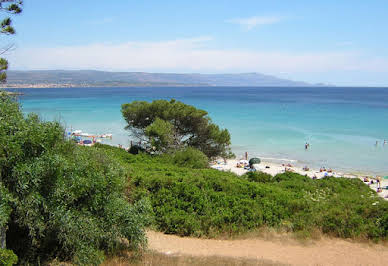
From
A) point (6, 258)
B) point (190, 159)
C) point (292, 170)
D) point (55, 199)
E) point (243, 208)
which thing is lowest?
point (292, 170)

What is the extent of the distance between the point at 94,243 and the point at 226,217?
148 inches

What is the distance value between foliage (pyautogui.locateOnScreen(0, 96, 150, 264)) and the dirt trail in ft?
4.14

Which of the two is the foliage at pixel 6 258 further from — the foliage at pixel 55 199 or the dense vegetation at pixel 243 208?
the dense vegetation at pixel 243 208

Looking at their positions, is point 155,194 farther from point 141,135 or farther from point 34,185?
point 141,135

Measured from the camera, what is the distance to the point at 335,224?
8.76 metres

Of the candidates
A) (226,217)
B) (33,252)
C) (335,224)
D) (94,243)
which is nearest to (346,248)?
(335,224)

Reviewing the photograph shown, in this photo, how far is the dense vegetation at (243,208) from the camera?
872 centimetres

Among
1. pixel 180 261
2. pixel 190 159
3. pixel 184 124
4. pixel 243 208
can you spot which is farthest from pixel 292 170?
pixel 180 261

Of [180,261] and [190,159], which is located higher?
[190,159]

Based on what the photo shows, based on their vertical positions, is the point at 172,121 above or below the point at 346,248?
above

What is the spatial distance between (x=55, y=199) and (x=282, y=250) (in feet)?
17.4

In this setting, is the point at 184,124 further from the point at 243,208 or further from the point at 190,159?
the point at 243,208

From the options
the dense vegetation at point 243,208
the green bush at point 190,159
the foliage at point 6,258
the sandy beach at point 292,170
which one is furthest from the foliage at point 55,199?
the sandy beach at point 292,170

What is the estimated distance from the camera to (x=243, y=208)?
9344 mm
